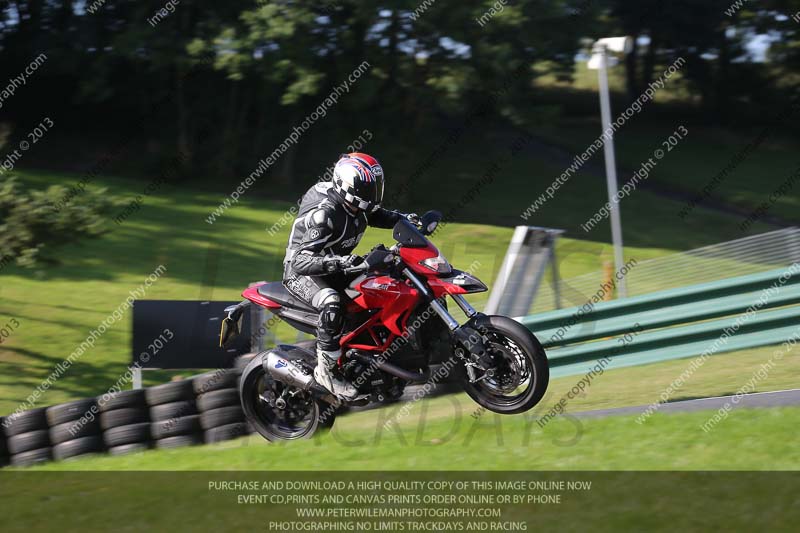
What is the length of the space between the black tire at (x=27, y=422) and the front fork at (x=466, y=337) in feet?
13.7

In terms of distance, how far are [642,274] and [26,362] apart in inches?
322

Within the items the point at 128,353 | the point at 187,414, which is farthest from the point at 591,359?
the point at 128,353

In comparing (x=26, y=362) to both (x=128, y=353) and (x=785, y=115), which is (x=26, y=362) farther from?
(x=785, y=115)

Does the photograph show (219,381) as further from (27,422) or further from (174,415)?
(27,422)

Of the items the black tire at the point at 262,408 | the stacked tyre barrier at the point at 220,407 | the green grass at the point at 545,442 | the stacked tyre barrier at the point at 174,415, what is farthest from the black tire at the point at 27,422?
the black tire at the point at 262,408

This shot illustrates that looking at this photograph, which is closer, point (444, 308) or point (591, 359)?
point (444, 308)

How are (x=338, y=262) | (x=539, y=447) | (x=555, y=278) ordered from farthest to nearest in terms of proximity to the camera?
(x=555, y=278)
(x=338, y=262)
(x=539, y=447)

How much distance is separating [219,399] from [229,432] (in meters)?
0.32

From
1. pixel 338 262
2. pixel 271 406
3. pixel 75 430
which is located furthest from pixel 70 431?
pixel 338 262

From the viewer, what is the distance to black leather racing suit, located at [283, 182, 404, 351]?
278 inches

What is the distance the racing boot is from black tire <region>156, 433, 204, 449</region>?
222 cm

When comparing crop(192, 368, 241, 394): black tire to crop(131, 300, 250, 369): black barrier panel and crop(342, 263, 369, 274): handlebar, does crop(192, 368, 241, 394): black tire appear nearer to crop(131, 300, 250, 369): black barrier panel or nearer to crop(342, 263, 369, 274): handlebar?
crop(131, 300, 250, 369): black barrier panel

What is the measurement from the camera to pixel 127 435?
891 cm

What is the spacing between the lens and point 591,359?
8383mm
